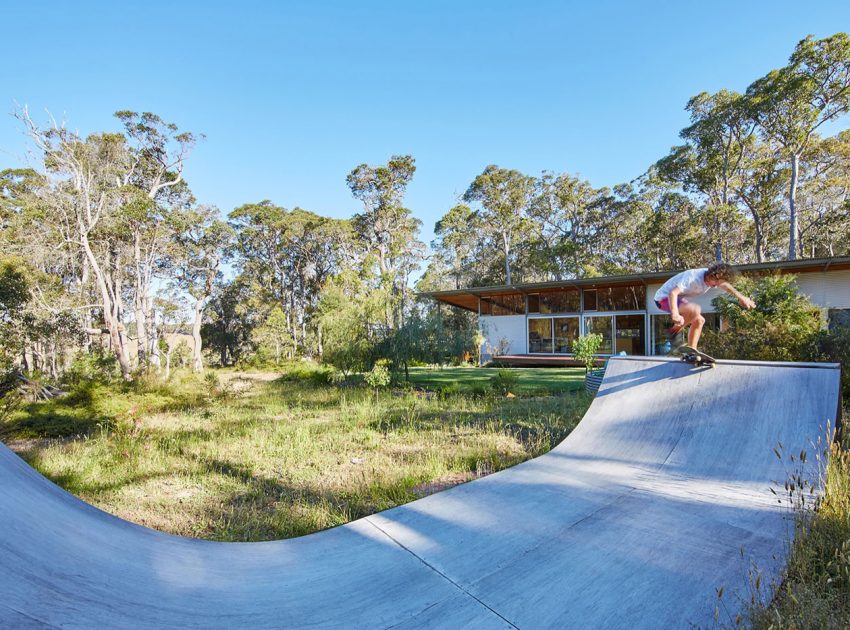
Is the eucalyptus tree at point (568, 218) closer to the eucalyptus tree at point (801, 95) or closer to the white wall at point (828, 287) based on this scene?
the eucalyptus tree at point (801, 95)

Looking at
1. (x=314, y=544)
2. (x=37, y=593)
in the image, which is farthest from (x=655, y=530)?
(x=37, y=593)

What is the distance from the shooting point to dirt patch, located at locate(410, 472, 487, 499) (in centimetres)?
377

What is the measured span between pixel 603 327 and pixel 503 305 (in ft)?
18.1

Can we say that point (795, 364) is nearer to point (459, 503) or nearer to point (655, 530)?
point (655, 530)

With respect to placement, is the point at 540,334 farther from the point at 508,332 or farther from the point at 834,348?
the point at 834,348

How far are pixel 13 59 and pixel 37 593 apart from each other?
15852 mm

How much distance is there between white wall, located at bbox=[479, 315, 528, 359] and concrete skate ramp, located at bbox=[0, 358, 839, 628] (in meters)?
18.7

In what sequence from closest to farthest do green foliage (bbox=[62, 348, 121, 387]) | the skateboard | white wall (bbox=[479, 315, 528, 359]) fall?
the skateboard
green foliage (bbox=[62, 348, 121, 387])
white wall (bbox=[479, 315, 528, 359])

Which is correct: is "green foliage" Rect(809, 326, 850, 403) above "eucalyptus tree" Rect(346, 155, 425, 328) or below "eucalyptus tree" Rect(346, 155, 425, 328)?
below

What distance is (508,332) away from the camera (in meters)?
22.9

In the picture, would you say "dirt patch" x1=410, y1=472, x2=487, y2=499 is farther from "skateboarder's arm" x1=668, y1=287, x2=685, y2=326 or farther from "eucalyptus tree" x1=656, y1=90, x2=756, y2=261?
→ "eucalyptus tree" x1=656, y1=90, x2=756, y2=261

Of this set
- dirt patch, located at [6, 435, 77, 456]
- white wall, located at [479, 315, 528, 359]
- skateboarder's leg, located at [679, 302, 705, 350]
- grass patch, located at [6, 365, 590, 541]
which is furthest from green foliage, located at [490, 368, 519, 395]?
white wall, located at [479, 315, 528, 359]

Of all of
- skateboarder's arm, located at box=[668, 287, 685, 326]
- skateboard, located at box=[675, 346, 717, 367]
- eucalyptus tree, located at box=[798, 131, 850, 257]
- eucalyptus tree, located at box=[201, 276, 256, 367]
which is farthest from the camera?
eucalyptus tree, located at box=[201, 276, 256, 367]

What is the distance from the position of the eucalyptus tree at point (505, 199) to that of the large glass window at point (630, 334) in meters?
14.3
